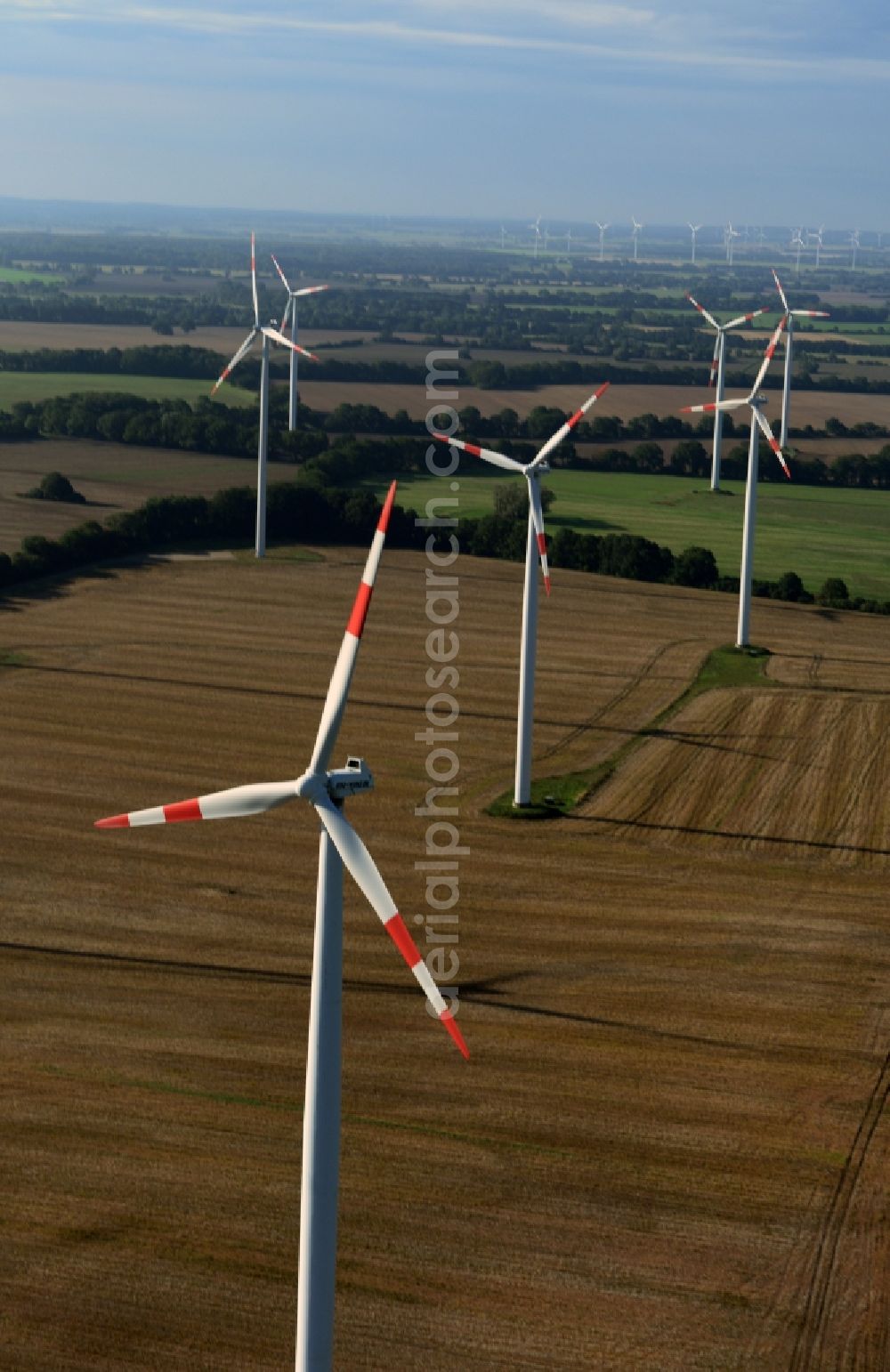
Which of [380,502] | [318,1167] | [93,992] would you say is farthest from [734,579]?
[318,1167]

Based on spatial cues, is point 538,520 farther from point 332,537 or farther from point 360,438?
point 360,438

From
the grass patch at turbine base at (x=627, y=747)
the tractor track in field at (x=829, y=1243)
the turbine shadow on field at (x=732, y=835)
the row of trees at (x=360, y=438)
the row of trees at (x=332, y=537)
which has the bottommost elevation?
the tractor track in field at (x=829, y=1243)

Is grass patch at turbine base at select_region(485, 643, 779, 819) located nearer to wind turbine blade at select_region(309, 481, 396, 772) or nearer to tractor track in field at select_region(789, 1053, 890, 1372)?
tractor track in field at select_region(789, 1053, 890, 1372)

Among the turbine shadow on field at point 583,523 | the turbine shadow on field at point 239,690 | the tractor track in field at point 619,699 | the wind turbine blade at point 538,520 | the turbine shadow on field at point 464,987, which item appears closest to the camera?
the turbine shadow on field at point 464,987

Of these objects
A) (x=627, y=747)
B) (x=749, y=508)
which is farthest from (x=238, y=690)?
(x=749, y=508)

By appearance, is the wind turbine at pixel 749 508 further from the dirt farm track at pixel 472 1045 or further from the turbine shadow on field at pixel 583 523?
the turbine shadow on field at pixel 583 523

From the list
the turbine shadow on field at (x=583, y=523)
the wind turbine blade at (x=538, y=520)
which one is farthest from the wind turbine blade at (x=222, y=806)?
the turbine shadow on field at (x=583, y=523)
